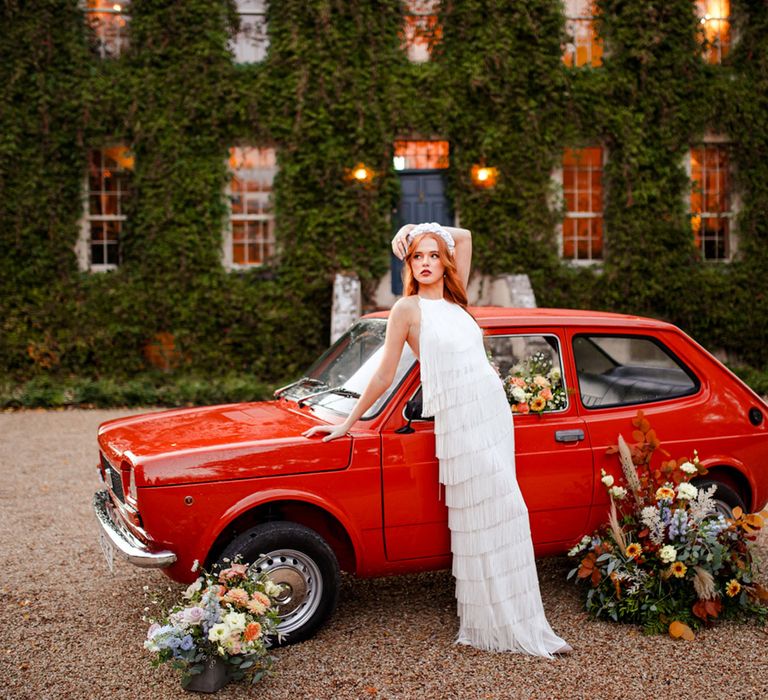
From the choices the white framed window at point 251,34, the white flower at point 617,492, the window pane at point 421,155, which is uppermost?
the white framed window at point 251,34

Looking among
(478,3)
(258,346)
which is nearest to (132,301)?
(258,346)

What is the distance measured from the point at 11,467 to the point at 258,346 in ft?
18.6

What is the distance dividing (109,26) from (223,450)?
12491 millimetres

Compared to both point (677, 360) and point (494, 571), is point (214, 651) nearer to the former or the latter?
point (494, 571)

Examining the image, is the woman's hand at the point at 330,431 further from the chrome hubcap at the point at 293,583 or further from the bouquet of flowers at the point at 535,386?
the bouquet of flowers at the point at 535,386

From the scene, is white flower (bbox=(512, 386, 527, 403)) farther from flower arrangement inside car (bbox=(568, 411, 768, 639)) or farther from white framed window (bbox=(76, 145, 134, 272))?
white framed window (bbox=(76, 145, 134, 272))

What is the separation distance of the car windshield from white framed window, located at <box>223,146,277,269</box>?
363 inches

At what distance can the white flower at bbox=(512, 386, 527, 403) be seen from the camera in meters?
4.46

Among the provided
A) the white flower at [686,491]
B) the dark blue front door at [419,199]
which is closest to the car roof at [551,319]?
the white flower at [686,491]

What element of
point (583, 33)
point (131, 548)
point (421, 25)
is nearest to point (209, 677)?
point (131, 548)

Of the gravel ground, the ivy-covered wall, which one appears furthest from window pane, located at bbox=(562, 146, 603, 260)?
the gravel ground

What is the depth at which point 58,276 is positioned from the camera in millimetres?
13703

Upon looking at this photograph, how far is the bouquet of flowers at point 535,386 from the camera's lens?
14.7 ft

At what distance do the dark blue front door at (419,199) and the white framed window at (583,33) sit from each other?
10.7 ft
